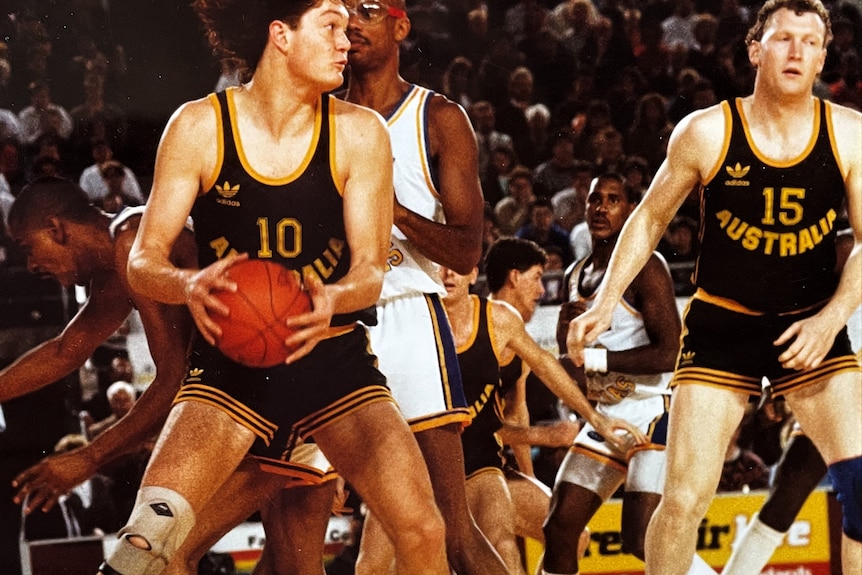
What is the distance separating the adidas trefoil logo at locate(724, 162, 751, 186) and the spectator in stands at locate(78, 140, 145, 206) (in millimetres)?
1696

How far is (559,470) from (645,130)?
3.77 ft

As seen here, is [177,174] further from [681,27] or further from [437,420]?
[681,27]

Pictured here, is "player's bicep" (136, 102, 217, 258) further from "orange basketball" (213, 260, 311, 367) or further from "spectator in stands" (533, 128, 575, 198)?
"spectator in stands" (533, 128, 575, 198)

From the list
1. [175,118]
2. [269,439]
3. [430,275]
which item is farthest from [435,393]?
[175,118]

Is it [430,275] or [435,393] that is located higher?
[430,275]

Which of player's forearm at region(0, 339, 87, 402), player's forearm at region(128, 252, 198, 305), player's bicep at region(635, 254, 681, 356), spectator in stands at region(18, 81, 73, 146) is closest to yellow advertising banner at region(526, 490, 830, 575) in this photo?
player's bicep at region(635, 254, 681, 356)

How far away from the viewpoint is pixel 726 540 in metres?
4.18

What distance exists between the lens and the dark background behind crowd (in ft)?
12.4

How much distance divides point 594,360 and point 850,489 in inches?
38.8

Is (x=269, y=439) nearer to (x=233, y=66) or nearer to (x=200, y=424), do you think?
(x=200, y=424)

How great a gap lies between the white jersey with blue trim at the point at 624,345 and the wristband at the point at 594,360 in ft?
0.09

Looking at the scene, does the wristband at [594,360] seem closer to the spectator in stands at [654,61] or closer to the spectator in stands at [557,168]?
the spectator in stands at [557,168]

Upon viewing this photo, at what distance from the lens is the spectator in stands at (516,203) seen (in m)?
3.98

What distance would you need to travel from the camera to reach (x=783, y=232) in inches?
138
